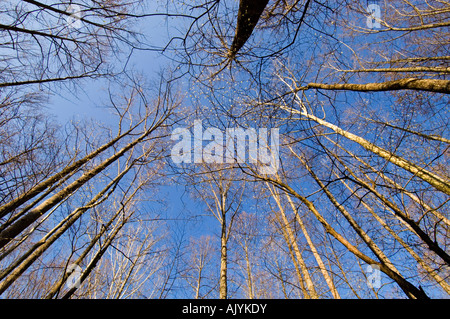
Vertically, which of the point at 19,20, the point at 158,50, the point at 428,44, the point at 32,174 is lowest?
the point at 32,174

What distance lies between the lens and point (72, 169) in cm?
381

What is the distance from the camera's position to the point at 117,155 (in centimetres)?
487

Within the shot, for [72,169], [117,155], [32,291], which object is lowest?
[32,291]
